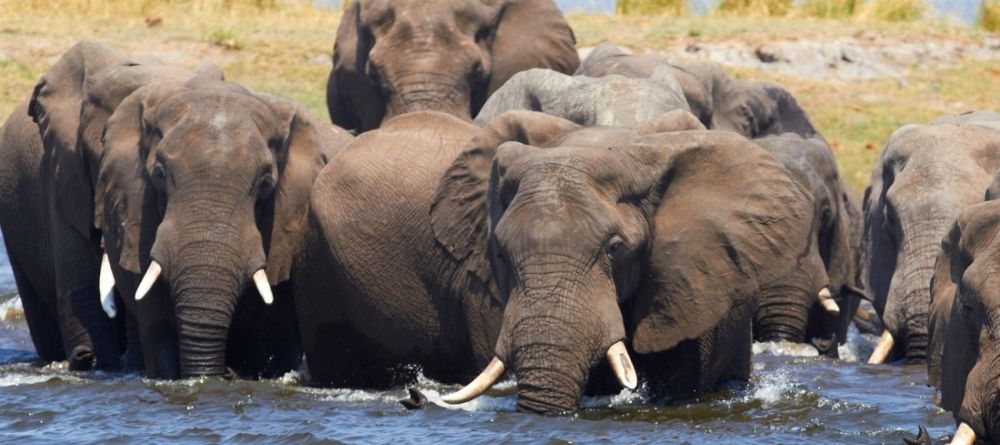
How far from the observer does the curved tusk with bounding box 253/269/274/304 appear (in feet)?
35.5

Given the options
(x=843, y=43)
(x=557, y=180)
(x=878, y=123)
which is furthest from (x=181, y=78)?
(x=843, y=43)

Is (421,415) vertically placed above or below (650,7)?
below

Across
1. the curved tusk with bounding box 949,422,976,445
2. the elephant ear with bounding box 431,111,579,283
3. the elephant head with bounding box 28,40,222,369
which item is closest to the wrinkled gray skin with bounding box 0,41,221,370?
the elephant head with bounding box 28,40,222,369


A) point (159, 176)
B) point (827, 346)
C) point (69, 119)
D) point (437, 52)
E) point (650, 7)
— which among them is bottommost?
point (827, 346)

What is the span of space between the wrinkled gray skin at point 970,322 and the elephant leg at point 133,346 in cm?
466

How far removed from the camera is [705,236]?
9.54m

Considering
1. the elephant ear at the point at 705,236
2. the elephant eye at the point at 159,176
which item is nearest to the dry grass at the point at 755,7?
the elephant eye at the point at 159,176

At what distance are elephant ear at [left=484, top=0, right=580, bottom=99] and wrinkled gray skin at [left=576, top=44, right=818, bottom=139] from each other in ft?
1.37

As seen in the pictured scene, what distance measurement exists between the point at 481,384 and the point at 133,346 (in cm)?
366

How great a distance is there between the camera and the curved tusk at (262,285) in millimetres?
10827

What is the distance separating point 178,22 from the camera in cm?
3000

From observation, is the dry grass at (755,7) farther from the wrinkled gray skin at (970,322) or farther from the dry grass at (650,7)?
the wrinkled gray skin at (970,322)

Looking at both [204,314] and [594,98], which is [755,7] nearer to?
[594,98]

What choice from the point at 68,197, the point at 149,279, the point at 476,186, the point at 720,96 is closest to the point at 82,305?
the point at 68,197
